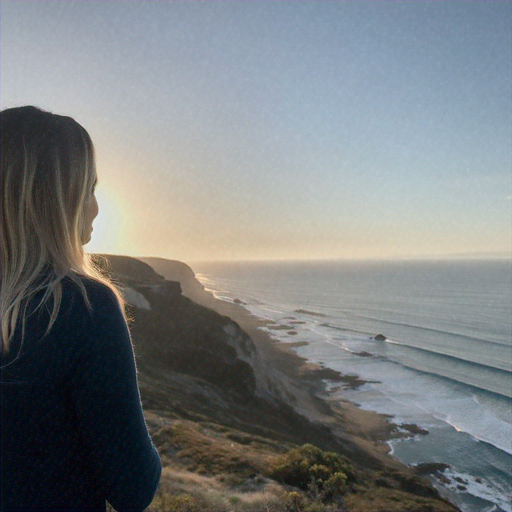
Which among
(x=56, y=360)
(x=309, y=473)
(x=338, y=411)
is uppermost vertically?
(x=56, y=360)

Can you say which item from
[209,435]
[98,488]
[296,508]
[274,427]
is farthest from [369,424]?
[98,488]

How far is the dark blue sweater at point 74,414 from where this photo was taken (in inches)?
57.1

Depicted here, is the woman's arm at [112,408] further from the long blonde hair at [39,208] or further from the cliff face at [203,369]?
the cliff face at [203,369]

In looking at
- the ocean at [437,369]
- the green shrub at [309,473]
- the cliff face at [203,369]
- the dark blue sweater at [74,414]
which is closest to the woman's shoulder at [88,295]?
the dark blue sweater at [74,414]

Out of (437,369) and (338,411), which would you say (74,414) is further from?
(437,369)

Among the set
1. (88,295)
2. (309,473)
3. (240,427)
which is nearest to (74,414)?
(88,295)

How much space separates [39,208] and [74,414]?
2.50ft

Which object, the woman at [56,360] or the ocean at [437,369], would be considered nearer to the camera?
the woman at [56,360]

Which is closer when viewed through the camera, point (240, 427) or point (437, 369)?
point (240, 427)

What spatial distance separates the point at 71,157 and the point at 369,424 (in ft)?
128

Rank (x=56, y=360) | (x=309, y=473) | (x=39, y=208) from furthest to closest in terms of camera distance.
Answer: (x=309, y=473) → (x=39, y=208) → (x=56, y=360)

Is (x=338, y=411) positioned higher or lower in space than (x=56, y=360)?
lower

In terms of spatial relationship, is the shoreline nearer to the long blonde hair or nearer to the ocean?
the ocean

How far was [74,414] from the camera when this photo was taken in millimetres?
1520
